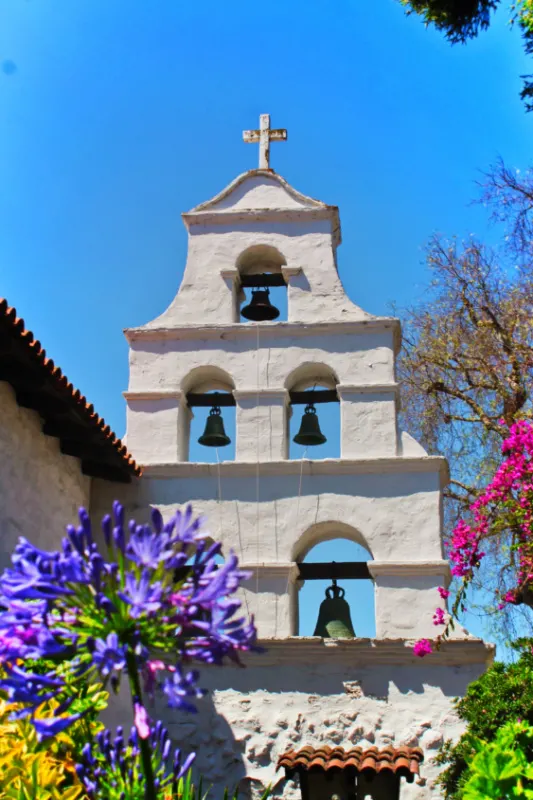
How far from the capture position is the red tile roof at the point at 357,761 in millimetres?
6488

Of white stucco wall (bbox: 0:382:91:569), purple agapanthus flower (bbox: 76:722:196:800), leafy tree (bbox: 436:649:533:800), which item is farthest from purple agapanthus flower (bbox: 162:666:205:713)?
white stucco wall (bbox: 0:382:91:569)

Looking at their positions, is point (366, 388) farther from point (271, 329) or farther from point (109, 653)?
point (109, 653)

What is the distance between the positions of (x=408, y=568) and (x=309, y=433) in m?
1.67

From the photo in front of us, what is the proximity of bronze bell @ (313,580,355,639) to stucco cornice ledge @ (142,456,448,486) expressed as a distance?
3.39ft

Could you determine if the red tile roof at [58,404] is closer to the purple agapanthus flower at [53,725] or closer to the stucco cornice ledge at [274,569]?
the stucco cornice ledge at [274,569]

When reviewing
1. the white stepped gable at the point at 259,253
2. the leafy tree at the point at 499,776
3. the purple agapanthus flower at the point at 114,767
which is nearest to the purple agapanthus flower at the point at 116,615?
the purple agapanthus flower at the point at 114,767

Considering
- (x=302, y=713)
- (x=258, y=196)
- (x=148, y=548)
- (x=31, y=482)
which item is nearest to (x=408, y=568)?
(x=302, y=713)

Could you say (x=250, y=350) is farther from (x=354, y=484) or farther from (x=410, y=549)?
(x=410, y=549)

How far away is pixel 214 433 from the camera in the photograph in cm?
979

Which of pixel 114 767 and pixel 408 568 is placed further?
pixel 408 568

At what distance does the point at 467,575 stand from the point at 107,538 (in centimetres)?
415

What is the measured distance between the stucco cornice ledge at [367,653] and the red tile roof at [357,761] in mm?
1526

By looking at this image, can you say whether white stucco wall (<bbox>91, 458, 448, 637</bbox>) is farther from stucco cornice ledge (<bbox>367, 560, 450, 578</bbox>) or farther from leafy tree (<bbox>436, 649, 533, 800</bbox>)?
leafy tree (<bbox>436, 649, 533, 800</bbox>)

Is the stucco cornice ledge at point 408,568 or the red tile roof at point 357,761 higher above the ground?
the stucco cornice ledge at point 408,568
